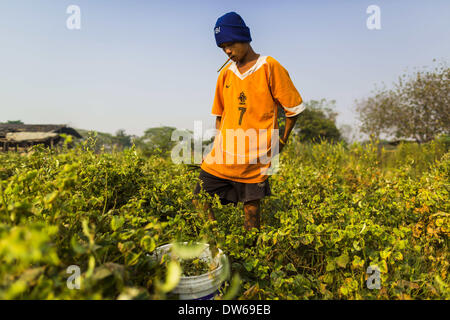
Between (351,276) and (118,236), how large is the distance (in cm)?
161

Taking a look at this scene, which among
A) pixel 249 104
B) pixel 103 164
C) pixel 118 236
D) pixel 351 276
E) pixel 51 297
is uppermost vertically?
pixel 249 104

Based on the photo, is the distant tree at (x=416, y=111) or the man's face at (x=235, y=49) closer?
the man's face at (x=235, y=49)

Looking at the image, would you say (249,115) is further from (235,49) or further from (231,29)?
(231,29)

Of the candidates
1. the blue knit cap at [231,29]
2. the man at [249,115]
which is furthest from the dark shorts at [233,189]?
the blue knit cap at [231,29]

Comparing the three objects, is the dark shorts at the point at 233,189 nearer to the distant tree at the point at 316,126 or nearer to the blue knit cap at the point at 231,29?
the blue knit cap at the point at 231,29

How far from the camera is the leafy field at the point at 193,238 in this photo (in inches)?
44.4

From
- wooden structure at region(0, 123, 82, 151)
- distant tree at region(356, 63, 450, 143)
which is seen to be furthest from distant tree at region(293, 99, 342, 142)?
wooden structure at region(0, 123, 82, 151)

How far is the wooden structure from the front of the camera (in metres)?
10.5

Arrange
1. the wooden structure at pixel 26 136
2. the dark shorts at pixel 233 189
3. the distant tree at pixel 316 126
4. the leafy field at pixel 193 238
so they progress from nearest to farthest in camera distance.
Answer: the leafy field at pixel 193 238
the dark shorts at pixel 233 189
the wooden structure at pixel 26 136
the distant tree at pixel 316 126
